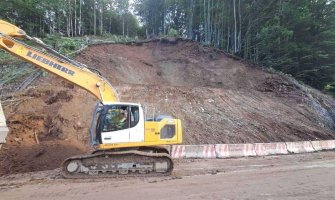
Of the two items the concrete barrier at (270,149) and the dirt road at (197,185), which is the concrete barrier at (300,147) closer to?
the concrete barrier at (270,149)

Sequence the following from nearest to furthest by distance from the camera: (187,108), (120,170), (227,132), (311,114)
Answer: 1. (120,170)
2. (227,132)
3. (187,108)
4. (311,114)

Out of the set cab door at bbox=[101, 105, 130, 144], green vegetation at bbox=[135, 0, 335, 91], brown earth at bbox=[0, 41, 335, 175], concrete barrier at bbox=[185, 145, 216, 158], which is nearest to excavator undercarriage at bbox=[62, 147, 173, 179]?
cab door at bbox=[101, 105, 130, 144]

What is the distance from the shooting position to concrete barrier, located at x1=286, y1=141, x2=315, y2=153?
56.3 feet

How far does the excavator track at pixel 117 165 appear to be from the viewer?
34.3 ft

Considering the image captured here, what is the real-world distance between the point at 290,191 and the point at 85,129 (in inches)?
377

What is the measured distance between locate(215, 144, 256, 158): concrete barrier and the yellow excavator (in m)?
4.53

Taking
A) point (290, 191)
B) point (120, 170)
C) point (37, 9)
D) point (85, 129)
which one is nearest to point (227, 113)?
point (85, 129)

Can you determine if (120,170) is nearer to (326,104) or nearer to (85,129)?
(85,129)

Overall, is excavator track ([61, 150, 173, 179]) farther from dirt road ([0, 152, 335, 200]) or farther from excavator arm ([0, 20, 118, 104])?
excavator arm ([0, 20, 118, 104])

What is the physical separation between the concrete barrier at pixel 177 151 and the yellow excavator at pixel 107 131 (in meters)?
3.16

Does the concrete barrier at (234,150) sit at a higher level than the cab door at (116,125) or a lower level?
lower

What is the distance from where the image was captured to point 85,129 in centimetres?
1530

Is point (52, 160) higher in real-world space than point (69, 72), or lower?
lower

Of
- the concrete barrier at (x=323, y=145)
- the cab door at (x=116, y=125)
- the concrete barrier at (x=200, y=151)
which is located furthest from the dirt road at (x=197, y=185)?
the concrete barrier at (x=323, y=145)
